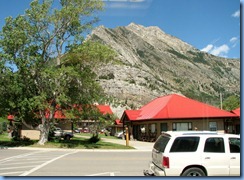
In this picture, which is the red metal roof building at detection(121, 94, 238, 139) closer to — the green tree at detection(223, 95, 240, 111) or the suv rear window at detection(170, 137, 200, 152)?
the green tree at detection(223, 95, 240, 111)

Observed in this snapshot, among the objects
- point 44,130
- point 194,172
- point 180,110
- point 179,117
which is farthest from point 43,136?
point 194,172

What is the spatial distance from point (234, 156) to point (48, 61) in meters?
20.2

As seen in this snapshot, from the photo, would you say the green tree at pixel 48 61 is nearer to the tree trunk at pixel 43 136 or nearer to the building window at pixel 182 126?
the tree trunk at pixel 43 136

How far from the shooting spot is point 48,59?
26.5 metres

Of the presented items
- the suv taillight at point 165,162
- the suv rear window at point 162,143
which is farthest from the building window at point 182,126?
the suv taillight at point 165,162

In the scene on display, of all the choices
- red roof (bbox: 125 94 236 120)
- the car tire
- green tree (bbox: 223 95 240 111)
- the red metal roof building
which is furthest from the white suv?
red roof (bbox: 125 94 236 120)

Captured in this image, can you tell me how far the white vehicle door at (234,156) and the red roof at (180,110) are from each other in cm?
522

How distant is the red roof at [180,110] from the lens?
1791cm

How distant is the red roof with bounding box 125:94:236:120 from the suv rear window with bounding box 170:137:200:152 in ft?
18.9

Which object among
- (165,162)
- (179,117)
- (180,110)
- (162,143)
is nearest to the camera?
(165,162)

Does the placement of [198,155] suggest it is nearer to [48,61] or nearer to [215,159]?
[215,159]

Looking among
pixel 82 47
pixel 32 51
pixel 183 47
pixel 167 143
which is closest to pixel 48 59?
pixel 32 51

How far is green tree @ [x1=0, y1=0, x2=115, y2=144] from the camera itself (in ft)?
78.8

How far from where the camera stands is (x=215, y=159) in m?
8.68
